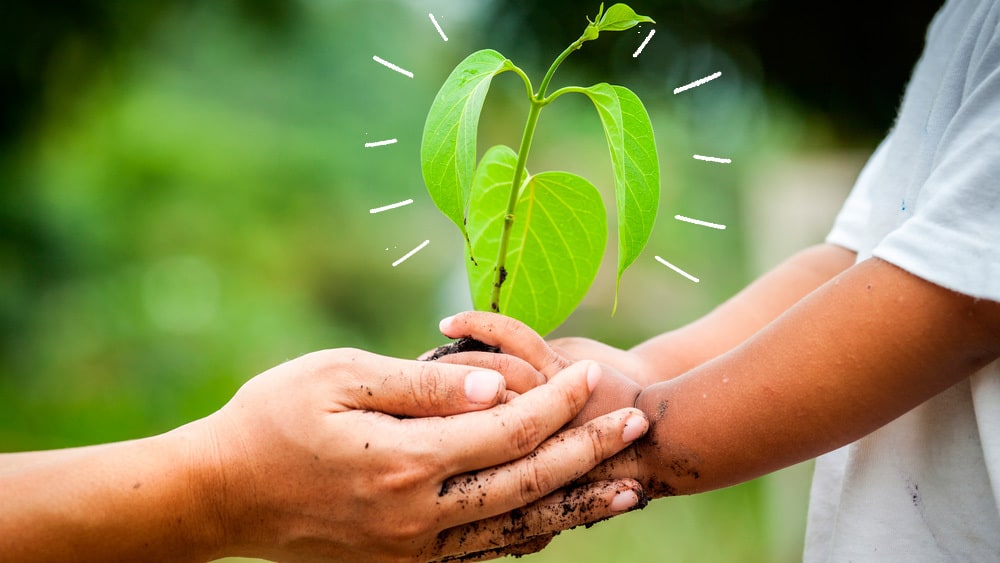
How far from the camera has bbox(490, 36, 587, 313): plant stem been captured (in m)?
0.66

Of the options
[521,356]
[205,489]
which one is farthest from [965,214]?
[205,489]

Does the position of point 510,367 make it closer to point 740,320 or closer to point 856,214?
point 740,320

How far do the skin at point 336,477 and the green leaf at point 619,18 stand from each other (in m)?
0.32

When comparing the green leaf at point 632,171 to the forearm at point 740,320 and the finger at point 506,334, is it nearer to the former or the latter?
the finger at point 506,334

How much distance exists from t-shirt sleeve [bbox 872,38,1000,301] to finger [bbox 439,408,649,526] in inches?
9.8

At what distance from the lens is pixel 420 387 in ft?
2.10

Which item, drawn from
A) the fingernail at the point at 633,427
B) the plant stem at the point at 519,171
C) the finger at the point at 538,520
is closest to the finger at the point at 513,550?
the finger at the point at 538,520

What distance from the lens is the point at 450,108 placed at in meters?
0.63

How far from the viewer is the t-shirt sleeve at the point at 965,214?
47 centimetres

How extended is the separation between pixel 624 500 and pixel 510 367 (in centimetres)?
16

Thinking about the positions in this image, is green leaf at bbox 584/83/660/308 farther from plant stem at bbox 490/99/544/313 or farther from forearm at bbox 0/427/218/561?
forearm at bbox 0/427/218/561

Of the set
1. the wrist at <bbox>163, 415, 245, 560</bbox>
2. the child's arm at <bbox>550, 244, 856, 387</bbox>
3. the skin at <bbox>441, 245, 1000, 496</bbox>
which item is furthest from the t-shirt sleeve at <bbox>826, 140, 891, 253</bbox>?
the wrist at <bbox>163, 415, 245, 560</bbox>

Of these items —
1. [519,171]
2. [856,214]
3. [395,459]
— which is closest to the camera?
[395,459]

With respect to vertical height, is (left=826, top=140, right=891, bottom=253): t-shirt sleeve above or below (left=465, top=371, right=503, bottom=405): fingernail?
above
